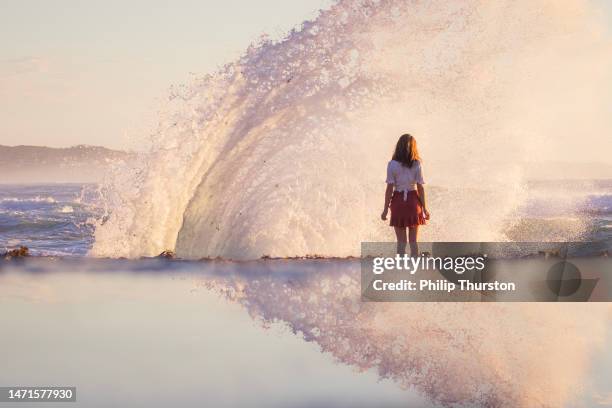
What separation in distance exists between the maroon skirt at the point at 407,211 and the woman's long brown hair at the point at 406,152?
36 centimetres

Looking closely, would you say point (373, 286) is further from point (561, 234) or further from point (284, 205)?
point (561, 234)

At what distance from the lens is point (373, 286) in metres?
8.29

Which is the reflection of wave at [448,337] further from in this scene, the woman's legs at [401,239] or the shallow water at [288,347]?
the woman's legs at [401,239]

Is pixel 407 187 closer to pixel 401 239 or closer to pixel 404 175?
pixel 404 175

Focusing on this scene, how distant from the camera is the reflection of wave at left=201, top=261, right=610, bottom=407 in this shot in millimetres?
4582

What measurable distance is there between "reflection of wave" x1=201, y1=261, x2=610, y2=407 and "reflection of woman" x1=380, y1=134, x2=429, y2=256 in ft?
5.08

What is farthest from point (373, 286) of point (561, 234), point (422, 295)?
point (561, 234)

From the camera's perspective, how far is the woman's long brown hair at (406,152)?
9.84 m

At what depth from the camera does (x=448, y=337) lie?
5809 mm

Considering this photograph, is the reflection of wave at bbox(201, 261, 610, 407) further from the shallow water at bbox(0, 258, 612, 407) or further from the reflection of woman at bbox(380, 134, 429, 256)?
the reflection of woman at bbox(380, 134, 429, 256)

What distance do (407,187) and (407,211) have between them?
0.93 feet

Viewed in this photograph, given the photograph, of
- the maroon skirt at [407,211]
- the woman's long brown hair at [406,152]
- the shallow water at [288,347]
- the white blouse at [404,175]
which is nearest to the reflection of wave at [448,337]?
the shallow water at [288,347]

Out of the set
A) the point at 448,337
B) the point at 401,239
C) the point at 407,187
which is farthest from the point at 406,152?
the point at 448,337

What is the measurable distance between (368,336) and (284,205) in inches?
259
